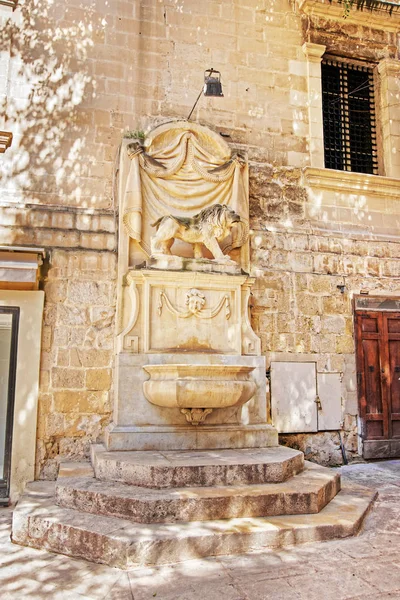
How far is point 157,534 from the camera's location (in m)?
3.36

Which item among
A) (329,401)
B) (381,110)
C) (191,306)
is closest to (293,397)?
(329,401)

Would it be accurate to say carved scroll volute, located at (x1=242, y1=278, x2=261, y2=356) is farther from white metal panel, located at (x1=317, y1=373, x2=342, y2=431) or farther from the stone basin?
white metal panel, located at (x1=317, y1=373, x2=342, y2=431)

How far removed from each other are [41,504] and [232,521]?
1525 mm

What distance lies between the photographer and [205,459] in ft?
14.8

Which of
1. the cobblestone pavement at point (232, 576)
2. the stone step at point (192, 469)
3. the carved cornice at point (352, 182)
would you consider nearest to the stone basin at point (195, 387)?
the stone step at point (192, 469)

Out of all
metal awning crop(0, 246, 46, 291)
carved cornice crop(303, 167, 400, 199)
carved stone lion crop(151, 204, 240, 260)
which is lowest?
metal awning crop(0, 246, 46, 291)

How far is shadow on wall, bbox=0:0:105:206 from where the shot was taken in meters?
5.80

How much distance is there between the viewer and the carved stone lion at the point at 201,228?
557cm

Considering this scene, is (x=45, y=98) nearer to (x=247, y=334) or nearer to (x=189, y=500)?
(x=247, y=334)

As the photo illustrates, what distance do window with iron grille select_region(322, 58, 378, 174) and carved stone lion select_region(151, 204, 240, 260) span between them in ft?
8.07

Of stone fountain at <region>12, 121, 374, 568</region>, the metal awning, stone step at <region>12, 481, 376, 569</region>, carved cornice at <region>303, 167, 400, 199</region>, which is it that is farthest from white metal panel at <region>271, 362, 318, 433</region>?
the metal awning

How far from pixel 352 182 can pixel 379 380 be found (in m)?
2.67

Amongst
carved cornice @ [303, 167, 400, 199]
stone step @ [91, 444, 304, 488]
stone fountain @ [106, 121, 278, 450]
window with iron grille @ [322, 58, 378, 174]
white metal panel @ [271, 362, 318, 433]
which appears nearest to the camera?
stone step @ [91, 444, 304, 488]

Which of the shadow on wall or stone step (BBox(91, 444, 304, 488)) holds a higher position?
the shadow on wall
